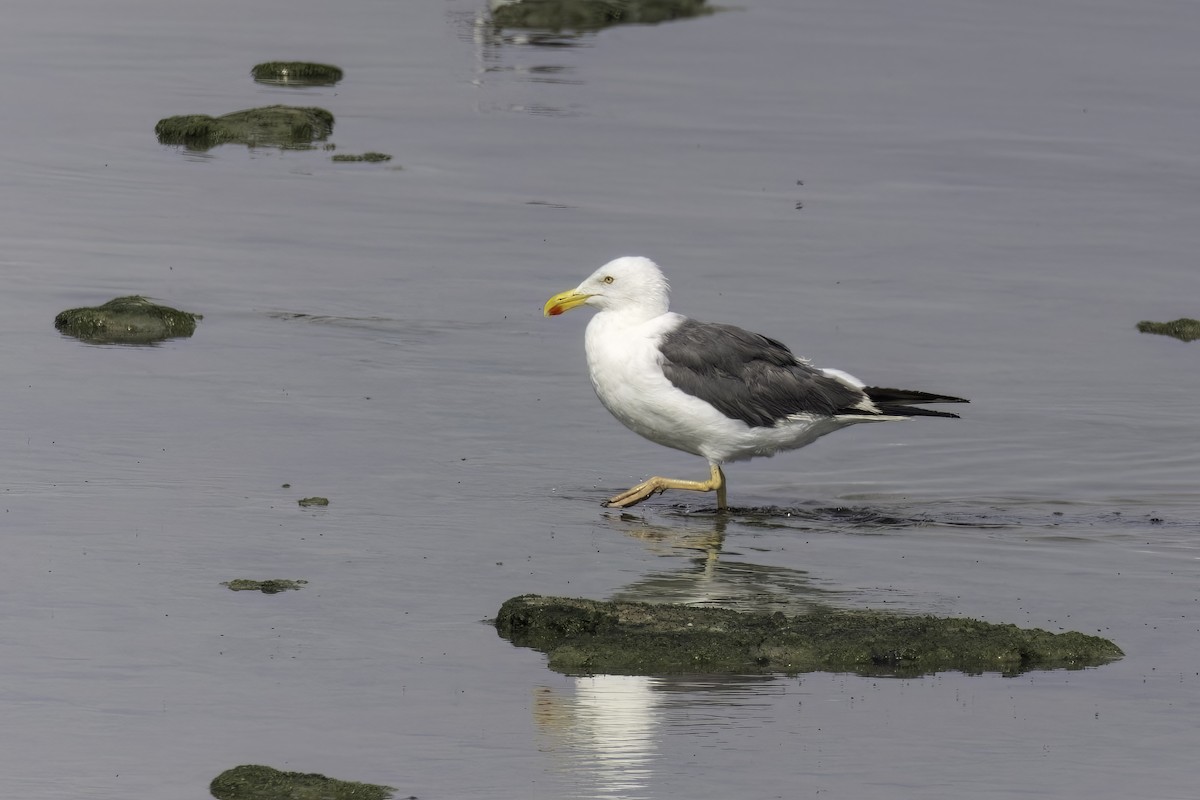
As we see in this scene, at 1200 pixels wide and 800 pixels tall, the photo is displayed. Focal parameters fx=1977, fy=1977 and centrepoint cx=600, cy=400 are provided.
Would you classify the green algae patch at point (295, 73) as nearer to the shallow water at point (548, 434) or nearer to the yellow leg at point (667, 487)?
the shallow water at point (548, 434)

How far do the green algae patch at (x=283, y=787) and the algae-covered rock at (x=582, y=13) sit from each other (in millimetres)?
25141

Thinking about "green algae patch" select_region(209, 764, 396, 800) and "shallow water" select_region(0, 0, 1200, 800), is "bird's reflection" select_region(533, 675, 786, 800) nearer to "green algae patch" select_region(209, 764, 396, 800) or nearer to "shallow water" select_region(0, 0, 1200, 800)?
"shallow water" select_region(0, 0, 1200, 800)

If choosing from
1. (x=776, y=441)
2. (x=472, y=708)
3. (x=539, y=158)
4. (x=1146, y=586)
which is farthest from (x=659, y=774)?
(x=539, y=158)

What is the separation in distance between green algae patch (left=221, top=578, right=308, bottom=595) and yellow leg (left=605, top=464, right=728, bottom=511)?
2385mm

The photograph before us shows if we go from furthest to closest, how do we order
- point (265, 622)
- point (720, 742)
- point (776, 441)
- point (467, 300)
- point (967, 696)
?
point (467, 300), point (776, 441), point (265, 622), point (967, 696), point (720, 742)

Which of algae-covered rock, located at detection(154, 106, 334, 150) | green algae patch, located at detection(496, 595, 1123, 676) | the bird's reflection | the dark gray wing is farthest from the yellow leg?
algae-covered rock, located at detection(154, 106, 334, 150)

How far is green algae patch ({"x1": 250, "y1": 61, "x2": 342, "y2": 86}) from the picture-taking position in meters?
24.7

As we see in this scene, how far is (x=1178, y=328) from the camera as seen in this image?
14609 millimetres

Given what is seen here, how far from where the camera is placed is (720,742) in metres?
6.75

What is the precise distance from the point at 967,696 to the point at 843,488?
389 centimetres

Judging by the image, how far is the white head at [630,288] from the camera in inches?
431

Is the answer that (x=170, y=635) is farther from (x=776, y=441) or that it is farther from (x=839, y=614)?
(x=776, y=441)

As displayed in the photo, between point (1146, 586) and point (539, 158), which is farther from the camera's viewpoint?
point (539, 158)

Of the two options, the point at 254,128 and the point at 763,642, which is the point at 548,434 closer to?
the point at 763,642
